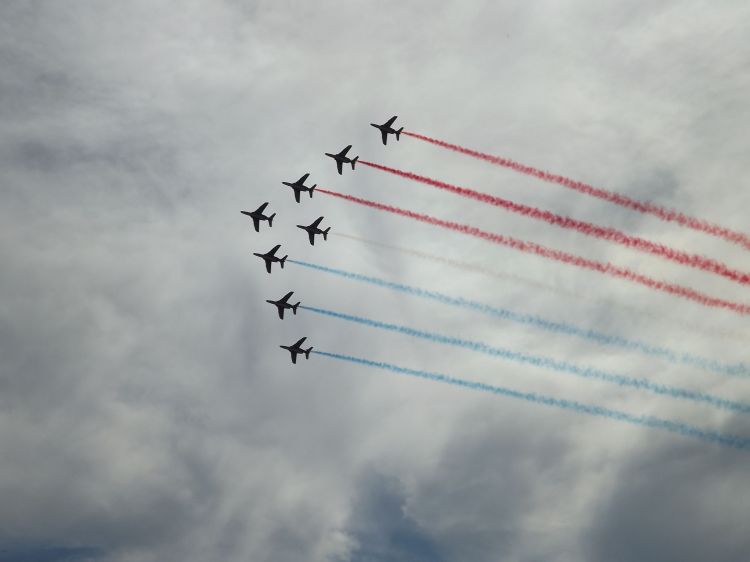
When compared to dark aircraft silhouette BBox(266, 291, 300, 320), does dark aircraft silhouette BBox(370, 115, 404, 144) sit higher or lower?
higher

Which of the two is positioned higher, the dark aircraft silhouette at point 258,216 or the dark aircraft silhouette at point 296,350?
the dark aircraft silhouette at point 258,216

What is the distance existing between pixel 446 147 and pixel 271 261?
57282 mm

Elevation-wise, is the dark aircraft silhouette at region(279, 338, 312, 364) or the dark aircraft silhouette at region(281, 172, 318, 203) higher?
the dark aircraft silhouette at region(281, 172, 318, 203)

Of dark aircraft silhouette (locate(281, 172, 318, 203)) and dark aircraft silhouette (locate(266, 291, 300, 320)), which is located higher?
dark aircraft silhouette (locate(281, 172, 318, 203))

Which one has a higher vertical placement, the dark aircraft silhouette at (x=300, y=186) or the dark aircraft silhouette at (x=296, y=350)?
the dark aircraft silhouette at (x=300, y=186)

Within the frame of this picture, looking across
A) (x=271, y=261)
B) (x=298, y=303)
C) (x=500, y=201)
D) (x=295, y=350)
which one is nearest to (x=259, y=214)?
(x=271, y=261)

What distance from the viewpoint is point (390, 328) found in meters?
138

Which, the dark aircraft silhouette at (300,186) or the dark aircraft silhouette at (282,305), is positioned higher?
the dark aircraft silhouette at (300,186)

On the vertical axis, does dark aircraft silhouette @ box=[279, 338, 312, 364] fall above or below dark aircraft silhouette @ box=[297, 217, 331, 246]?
below

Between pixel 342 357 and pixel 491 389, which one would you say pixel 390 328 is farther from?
pixel 491 389

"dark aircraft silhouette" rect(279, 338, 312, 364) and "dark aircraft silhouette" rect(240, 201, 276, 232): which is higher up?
"dark aircraft silhouette" rect(240, 201, 276, 232)

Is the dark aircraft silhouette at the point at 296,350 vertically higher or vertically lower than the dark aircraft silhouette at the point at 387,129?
lower

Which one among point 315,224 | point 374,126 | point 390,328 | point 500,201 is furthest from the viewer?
point 315,224

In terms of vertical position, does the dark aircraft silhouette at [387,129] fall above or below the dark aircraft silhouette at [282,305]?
above
